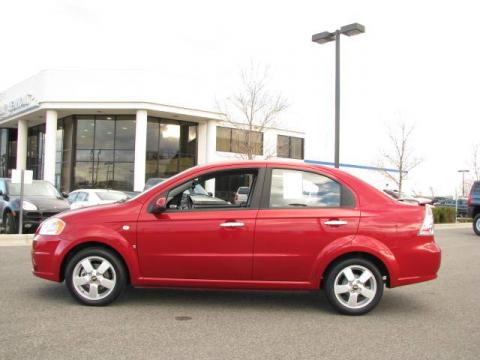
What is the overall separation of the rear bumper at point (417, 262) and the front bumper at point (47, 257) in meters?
3.74

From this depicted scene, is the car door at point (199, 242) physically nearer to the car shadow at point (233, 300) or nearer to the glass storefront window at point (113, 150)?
the car shadow at point (233, 300)

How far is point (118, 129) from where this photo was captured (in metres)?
31.3

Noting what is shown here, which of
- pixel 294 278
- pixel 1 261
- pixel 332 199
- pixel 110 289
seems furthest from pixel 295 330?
pixel 1 261

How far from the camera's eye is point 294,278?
18.7ft

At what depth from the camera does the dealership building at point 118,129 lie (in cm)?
2933

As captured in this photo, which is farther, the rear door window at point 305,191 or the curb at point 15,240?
the curb at point 15,240

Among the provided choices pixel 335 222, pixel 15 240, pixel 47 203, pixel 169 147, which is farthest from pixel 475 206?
pixel 169 147

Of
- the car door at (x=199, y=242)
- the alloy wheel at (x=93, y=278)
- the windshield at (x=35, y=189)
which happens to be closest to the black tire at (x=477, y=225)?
the windshield at (x=35, y=189)

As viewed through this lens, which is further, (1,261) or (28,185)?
(28,185)

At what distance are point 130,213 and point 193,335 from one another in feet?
5.41

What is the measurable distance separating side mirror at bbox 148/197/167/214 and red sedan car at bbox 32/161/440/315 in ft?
0.04

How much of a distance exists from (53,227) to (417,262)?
13.4 feet

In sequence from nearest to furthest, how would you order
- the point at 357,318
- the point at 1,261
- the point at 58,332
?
the point at 58,332, the point at 357,318, the point at 1,261

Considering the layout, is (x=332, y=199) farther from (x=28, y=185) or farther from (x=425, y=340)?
(x=28, y=185)
